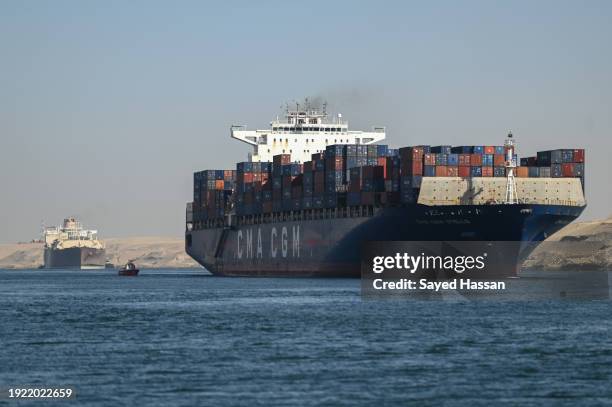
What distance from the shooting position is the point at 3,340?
4794 cm

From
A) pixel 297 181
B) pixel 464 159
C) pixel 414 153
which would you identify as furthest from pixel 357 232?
pixel 297 181

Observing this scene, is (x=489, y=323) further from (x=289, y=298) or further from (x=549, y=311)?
(x=289, y=298)

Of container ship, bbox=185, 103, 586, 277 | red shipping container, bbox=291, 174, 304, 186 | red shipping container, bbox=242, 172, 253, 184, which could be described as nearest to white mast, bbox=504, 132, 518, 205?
container ship, bbox=185, 103, 586, 277

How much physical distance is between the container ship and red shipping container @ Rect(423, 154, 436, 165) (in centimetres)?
7

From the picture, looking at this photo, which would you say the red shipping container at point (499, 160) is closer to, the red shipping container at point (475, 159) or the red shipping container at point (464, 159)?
the red shipping container at point (475, 159)

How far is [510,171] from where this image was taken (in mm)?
93312

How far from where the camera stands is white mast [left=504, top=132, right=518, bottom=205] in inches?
3607

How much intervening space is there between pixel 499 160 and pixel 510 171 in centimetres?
285

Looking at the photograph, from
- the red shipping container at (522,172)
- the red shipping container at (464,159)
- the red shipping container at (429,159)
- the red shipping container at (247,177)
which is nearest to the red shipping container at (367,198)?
the red shipping container at (429,159)

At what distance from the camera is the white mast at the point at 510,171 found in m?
91.6

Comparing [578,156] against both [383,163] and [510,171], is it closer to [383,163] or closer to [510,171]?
[510,171]

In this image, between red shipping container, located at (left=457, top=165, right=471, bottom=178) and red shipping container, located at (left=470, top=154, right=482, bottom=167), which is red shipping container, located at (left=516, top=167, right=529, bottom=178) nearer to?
red shipping container, located at (left=470, top=154, right=482, bottom=167)

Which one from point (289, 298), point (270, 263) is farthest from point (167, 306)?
point (270, 263)

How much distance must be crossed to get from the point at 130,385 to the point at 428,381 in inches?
314
